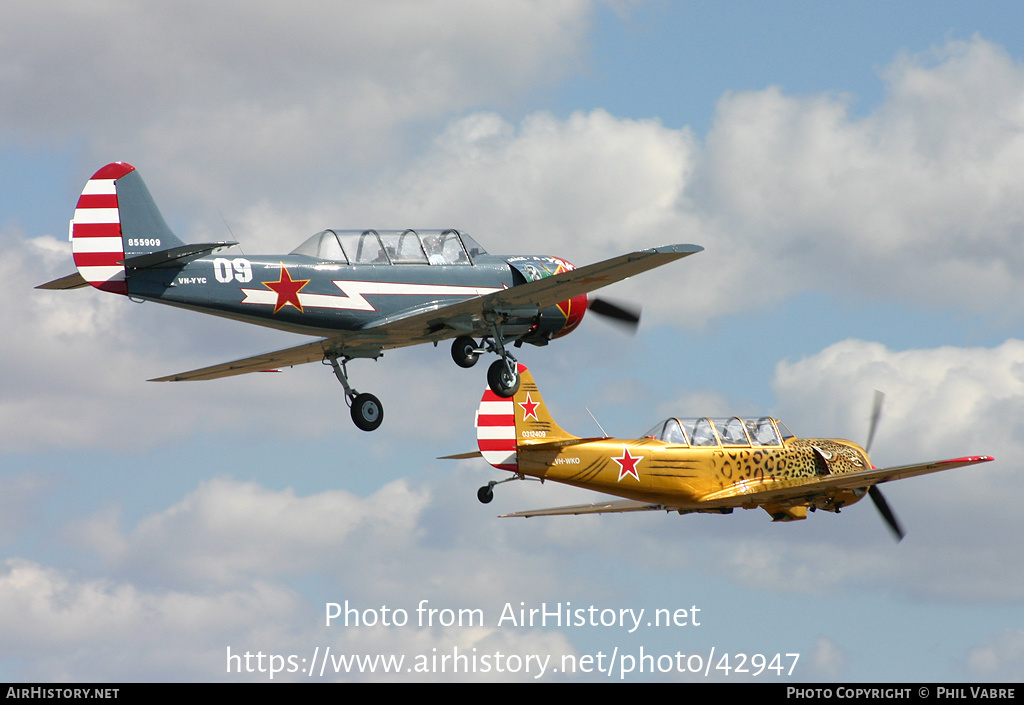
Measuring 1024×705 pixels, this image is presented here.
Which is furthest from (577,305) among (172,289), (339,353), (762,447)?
(762,447)

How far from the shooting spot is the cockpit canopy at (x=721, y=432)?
36375 mm

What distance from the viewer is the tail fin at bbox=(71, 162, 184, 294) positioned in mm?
21578

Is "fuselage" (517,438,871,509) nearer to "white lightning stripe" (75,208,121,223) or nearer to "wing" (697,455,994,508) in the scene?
"wing" (697,455,994,508)

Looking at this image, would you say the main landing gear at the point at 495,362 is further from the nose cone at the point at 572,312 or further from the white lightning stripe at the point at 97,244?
the white lightning stripe at the point at 97,244

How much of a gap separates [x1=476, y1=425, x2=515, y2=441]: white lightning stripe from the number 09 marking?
50.7 ft

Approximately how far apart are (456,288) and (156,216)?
212 inches

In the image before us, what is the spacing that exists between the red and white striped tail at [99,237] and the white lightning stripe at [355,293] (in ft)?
6.96

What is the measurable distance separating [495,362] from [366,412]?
2.70 m

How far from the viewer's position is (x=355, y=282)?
23281mm

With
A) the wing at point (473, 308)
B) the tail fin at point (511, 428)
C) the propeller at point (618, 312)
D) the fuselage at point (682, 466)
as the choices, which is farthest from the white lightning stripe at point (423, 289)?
the tail fin at point (511, 428)

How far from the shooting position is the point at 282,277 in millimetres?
22719

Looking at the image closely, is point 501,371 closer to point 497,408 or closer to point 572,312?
point 572,312

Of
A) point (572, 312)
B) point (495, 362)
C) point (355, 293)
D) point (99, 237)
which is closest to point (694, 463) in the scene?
point (572, 312)

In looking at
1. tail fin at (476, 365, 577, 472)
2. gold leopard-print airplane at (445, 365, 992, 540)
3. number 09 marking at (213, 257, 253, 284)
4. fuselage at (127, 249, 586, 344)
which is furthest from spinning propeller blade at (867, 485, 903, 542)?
number 09 marking at (213, 257, 253, 284)
